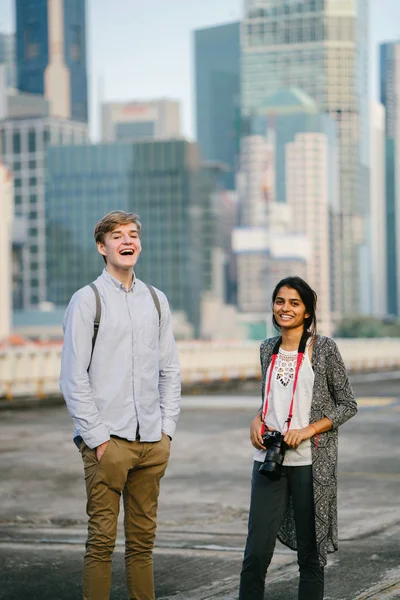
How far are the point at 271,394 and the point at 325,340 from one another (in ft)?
1.14

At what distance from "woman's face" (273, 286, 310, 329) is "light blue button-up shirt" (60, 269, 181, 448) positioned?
55 cm

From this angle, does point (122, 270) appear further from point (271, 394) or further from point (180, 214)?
point (180, 214)

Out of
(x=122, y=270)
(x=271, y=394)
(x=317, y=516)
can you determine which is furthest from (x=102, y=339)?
(x=317, y=516)

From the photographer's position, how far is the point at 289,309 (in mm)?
5297

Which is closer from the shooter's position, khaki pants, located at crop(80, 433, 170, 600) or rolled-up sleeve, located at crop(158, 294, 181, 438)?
khaki pants, located at crop(80, 433, 170, 600)

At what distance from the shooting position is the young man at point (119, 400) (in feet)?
16.8

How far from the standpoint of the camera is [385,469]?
497 inches

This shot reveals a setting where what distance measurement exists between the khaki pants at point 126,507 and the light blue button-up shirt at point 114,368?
0.27 ft

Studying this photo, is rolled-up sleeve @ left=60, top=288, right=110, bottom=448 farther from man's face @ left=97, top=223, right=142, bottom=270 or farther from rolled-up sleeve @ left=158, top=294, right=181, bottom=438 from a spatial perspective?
rolled-up sleeve @ left=158, top=294, right=181, bottom=438

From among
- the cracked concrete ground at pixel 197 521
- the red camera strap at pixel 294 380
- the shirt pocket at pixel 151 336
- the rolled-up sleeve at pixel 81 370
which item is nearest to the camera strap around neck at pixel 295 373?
the red camera strap at pixel 294 380

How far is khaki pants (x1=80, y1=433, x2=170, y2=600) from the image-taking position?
202 inches

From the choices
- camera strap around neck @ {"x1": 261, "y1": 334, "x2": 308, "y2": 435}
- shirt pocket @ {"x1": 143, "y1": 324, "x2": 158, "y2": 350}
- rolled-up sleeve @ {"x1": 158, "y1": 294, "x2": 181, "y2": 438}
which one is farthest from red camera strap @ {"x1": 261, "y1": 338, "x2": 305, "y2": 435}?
shirt pocket @ {"x1": 143, "y1": 324, "x2": 158, "y2": 350}

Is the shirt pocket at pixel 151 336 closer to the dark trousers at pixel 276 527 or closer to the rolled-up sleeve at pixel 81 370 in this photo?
the rolled-up sleeve at pixel 81 370

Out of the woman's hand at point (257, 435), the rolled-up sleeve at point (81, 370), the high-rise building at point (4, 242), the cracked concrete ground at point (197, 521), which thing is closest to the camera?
the rolled-up sleeve at point (81, 370)
